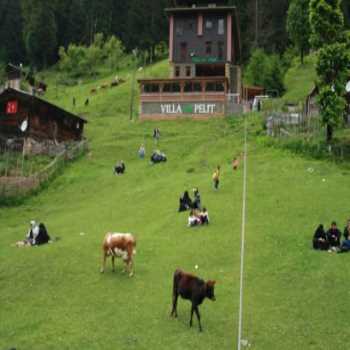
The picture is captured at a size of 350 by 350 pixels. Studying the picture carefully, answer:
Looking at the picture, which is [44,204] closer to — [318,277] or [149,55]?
[318,277]

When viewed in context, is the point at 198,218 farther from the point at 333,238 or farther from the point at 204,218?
the point at 333,238

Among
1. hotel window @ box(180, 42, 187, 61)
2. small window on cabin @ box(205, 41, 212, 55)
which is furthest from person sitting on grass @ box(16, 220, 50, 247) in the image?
small window on cabin @ box(205, 41, 212, 55)

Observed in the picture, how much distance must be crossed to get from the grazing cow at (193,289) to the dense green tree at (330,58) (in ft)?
111

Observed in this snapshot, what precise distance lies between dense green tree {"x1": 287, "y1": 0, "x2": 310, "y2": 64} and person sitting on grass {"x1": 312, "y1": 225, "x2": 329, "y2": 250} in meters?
81.7

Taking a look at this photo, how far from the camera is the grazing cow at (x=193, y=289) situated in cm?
1994

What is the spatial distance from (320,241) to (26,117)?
133 ft

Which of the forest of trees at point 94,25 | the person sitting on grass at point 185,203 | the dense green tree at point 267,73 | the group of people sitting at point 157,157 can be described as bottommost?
the person sitting on grass at point 185,203

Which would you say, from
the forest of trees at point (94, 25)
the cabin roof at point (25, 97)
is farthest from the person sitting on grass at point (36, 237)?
the forest of trees at point (94, 25)

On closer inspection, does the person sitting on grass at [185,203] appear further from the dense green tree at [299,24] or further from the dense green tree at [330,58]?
the dense green tree at [299,24]

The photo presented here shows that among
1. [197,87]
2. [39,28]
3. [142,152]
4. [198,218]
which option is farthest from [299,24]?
[198,218]

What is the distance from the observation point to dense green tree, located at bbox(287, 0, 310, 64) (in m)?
106

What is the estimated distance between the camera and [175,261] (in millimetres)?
27609

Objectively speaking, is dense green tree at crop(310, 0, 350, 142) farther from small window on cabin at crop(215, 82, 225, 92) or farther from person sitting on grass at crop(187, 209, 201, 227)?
person sitting on grass at crop(187, 209, 201, 227)

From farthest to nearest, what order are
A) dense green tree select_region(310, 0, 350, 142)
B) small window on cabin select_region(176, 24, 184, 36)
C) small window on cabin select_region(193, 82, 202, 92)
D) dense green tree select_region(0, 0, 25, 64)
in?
1. dense green tree select_region(0, 0, 25, 64)
2. small window on cabin select_region(176, 24, 184, 36)
3. small window on cabin select_region(193, 82, 202, 92)
4. dense green tree select_region(310, 0, 350, 142)
